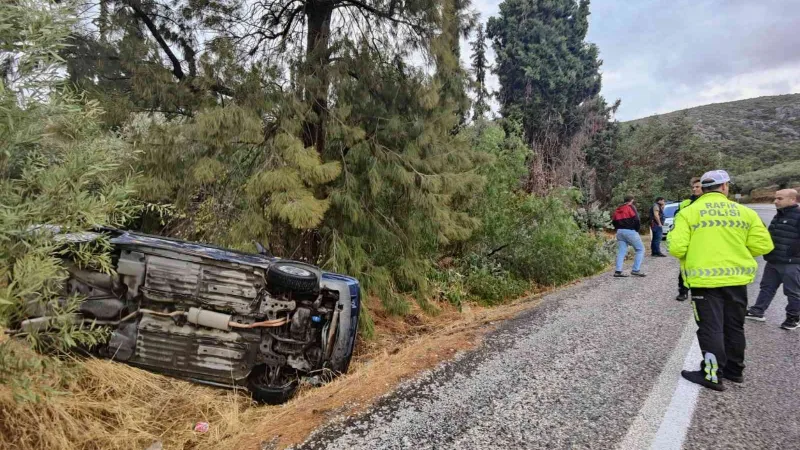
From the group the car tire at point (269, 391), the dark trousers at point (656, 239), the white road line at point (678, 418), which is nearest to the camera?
the white road line at point (678, 418)

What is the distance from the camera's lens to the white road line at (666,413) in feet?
7.25

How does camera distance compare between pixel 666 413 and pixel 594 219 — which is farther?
pixel 594 219

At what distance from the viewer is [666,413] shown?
2494 millimetres

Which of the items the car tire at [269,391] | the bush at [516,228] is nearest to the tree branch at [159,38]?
the car tire at [269,391]

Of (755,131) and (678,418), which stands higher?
(755,131)

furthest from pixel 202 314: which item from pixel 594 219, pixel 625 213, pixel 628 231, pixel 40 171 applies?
pixel 594 219

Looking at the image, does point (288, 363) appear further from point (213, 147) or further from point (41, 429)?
point (213, 147)

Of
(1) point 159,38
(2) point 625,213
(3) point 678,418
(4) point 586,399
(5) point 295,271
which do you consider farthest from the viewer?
(2) point 625,213

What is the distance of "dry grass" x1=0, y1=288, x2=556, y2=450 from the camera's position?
2234mm

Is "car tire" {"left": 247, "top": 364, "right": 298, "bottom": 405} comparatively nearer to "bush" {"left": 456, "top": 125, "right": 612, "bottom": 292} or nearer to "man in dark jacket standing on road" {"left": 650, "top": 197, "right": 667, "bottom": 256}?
"bush" {"left": 456, "top": 125, "right": 612, "bottom": 292}

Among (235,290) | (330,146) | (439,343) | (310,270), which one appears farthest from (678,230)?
(330,146)

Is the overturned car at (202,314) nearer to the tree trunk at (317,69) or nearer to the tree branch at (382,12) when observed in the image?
the tree trunk at (317,69)

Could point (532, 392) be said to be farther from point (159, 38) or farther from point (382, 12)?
point (159, 38)

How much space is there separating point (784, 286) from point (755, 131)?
188 feet
